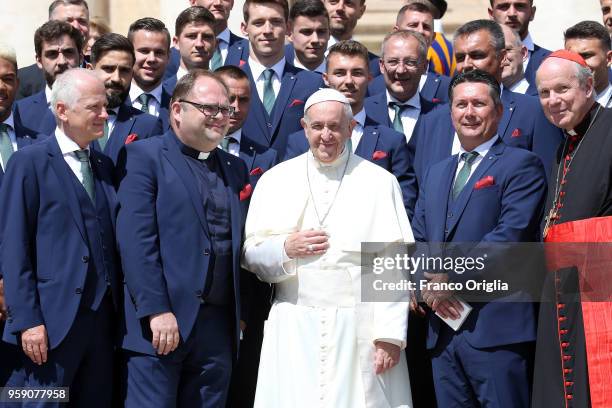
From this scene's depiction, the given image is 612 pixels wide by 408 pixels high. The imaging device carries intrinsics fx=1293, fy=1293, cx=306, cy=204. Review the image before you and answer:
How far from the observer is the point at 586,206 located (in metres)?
6.84

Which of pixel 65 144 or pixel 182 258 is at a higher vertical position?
pixel 65 144

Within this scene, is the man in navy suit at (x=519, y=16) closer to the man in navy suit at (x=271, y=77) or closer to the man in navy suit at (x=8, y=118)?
the man in navy suit at (x=271, y=77)

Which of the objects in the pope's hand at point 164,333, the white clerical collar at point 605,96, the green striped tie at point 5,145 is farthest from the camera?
the white clerical collar at point 605,96

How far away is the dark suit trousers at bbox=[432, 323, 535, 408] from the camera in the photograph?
6.94 m

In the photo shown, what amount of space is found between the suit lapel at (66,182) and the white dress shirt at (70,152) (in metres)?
0.05

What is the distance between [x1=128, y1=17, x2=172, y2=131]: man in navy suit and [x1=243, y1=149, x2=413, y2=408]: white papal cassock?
1.96 meters

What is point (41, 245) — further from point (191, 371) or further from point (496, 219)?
point (496, 219)

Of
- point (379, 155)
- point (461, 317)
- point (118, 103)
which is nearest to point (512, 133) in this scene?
point (379, 155)

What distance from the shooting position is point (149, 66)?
29.7 ft

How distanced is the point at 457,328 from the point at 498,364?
294 mm

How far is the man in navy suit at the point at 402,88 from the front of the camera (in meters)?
8.74

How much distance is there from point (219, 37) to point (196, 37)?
2.99 ft

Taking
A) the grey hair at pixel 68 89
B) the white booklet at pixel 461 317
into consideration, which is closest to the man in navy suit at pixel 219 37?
the grey hair at pixel 68 89

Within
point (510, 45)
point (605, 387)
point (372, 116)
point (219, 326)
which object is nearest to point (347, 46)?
point (372, 116)
